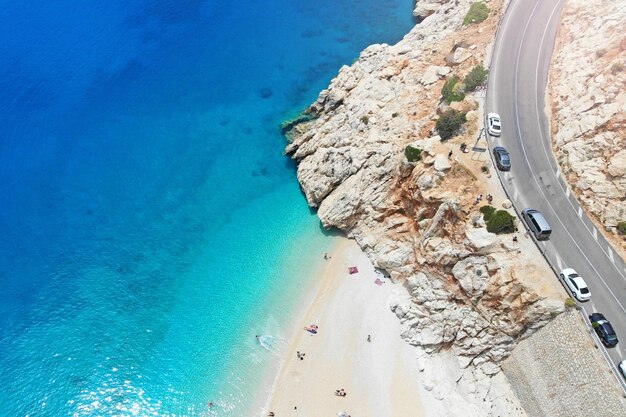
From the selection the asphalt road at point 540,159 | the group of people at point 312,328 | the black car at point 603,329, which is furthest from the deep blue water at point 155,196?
the black car at point 603,329

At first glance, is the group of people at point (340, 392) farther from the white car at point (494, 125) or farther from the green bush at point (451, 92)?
the green bush at point (451, 92)

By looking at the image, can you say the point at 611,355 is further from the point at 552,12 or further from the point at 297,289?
the point at 552,12

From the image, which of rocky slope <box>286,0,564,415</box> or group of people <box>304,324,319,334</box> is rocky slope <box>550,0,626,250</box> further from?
group of people <box>304,324,319,334</box>

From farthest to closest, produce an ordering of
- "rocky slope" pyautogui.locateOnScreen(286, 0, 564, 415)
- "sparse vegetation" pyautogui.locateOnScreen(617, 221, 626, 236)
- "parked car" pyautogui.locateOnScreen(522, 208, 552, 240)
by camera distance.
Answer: "rocky slope" pyautogui.locateOnScreen(286, 0, 564, 415), "parked car" pyautogui.locateOnScreen(522, 208, 552, 240), "sparse vegetation" pyautogui.locateOnScreen(617, 221, 626, 236)

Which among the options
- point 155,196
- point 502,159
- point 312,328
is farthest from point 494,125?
point 155,196

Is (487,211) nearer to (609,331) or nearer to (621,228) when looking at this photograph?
(621,228)

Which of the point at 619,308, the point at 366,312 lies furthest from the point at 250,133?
the point at 619,308

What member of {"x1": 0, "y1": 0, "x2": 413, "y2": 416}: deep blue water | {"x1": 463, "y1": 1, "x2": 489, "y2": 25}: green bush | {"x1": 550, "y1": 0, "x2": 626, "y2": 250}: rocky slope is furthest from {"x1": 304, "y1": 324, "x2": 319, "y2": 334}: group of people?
{"x1": 463, "y1": 1, "x2": 489, "y2": 25}: green bush
